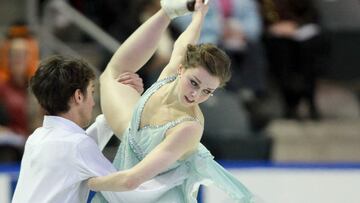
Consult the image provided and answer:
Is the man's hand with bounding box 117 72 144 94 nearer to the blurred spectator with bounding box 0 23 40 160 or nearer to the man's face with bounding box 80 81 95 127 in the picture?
the man's face with bounding box 80 81 95 127

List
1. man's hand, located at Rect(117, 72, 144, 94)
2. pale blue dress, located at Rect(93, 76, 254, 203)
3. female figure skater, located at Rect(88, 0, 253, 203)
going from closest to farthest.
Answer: female figure skater, located at Rect(88, 0, 253, 203), pale blue dress, located at Rect(93, 76, 254, 203), man's hand, located at Rect(117, 72, 144, 94)

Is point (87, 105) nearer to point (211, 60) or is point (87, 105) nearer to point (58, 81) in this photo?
point (58, 81)

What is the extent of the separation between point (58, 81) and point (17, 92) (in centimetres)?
299

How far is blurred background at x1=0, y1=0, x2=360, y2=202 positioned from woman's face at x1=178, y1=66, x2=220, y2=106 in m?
2.72

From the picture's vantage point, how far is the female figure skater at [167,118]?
3307 mm

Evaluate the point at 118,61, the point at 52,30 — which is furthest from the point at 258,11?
the point at 118,61

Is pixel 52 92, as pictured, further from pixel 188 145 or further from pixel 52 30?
pixel 52 30

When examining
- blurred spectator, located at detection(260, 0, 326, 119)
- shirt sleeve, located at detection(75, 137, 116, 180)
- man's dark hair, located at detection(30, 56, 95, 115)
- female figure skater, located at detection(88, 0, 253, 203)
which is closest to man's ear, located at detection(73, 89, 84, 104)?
man's dark hair, located at detection(30, 56, 95, 115)

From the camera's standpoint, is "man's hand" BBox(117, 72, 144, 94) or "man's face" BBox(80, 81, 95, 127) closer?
"man's face" BBox(80, 81, 95, 127)

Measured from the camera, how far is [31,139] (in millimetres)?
3410

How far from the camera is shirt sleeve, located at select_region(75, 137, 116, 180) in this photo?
3334 millimetres

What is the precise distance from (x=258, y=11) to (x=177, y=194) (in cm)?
361

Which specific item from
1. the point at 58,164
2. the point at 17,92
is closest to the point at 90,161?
the point at 58,164

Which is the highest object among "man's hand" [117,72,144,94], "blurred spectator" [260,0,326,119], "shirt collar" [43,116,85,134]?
"shirt collar" [43,116,85,134]
